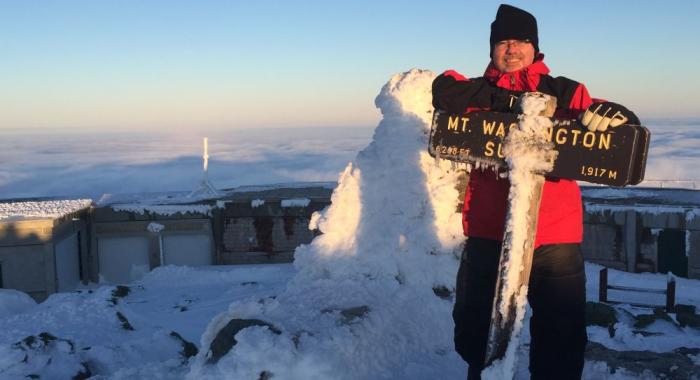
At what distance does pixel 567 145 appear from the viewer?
267 cm

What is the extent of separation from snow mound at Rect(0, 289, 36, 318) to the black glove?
26.3 ft

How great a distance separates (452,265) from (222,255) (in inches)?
658

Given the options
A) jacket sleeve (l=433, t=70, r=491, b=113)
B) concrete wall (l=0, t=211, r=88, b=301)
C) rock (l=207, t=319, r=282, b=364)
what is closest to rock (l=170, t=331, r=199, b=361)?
rock (l=207, t=319, r=282, b=364)

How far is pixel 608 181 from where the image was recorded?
8.52 feet

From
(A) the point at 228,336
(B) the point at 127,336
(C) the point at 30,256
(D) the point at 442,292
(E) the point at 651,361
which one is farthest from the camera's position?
(C) the point at 30,256

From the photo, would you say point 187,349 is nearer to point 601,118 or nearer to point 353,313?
point 353,313

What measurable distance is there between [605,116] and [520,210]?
55 centimetres

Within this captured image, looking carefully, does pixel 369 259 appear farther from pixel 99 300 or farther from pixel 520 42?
pixel 99 300

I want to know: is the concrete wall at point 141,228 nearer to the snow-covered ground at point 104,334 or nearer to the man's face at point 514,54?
the snow-covered ground at point 104,334

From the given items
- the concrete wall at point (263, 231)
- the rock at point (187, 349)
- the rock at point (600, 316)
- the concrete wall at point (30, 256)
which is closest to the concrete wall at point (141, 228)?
the concrete wall at point (263, 231)

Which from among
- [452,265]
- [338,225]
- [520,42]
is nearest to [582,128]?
[520,42]

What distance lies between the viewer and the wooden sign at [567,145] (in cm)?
255

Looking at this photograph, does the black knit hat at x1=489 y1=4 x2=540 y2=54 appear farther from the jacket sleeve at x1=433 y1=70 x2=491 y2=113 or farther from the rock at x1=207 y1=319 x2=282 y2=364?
the rock at x1=207 y1=319 x2=282 y2=364

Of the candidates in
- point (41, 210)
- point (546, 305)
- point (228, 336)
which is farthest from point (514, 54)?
point (41, 210)
